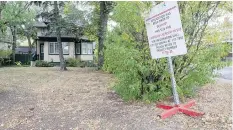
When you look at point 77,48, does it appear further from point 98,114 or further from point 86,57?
point 98,114

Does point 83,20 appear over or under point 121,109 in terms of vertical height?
over

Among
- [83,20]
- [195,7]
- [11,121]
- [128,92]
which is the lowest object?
[11,121]

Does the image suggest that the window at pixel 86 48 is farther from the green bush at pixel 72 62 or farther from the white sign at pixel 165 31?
the white sign at pixel 165 31

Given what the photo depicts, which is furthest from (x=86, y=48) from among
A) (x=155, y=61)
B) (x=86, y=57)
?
(x=155, y=61)

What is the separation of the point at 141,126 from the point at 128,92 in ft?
5.24

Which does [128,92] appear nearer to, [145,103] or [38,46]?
[145,103]

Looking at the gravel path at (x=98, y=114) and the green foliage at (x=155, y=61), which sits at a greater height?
the green foliage at (x=155, y=61)

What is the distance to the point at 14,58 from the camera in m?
26.4

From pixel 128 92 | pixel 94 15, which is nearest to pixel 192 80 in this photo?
pixel 128 92

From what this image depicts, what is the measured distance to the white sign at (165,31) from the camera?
16.2 feet

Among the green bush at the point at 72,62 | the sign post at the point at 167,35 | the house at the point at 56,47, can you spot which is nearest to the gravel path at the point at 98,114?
the sign post at the point at 167,35

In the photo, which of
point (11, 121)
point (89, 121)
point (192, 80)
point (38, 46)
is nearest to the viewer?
point (89, 121)

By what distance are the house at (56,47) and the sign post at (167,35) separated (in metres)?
20.1

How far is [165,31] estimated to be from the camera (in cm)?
520
